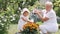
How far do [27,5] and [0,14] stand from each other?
4.15 m

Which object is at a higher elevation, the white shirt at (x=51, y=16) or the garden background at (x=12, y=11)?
the white shirt at (x=51, y=16)

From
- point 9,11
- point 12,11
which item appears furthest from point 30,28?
point 12,11

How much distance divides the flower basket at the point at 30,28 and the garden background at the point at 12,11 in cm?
158

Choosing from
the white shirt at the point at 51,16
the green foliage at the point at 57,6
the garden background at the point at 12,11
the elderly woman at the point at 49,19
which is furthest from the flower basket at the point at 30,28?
the green foliage at the point at 57,6

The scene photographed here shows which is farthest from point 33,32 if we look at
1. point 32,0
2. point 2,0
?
point 32,0

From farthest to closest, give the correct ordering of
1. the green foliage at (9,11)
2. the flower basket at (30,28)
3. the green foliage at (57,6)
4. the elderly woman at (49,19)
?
the green foliage at (57,6) < the green foliage at (9,11) < the flower basket at (30,28) < the elderly woman at (49,19)

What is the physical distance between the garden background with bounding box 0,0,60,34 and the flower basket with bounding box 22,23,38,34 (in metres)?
1.58

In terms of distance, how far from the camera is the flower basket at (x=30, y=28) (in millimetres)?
8172

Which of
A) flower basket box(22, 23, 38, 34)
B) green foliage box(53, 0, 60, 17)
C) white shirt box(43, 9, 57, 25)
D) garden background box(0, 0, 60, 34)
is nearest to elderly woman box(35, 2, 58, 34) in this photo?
white shirt box(43, 9, 57, 25)

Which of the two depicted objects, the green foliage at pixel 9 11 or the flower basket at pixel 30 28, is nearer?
the flower basket at pixel 30 28

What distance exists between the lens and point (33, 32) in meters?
8.29

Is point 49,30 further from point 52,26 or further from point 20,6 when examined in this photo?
point 20,6

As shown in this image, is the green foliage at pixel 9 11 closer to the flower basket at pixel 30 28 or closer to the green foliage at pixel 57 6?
the green foliage at pixel 57 6

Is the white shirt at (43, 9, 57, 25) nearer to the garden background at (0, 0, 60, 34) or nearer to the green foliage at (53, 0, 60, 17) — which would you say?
the garden background at (0, 0, 60, 34)
